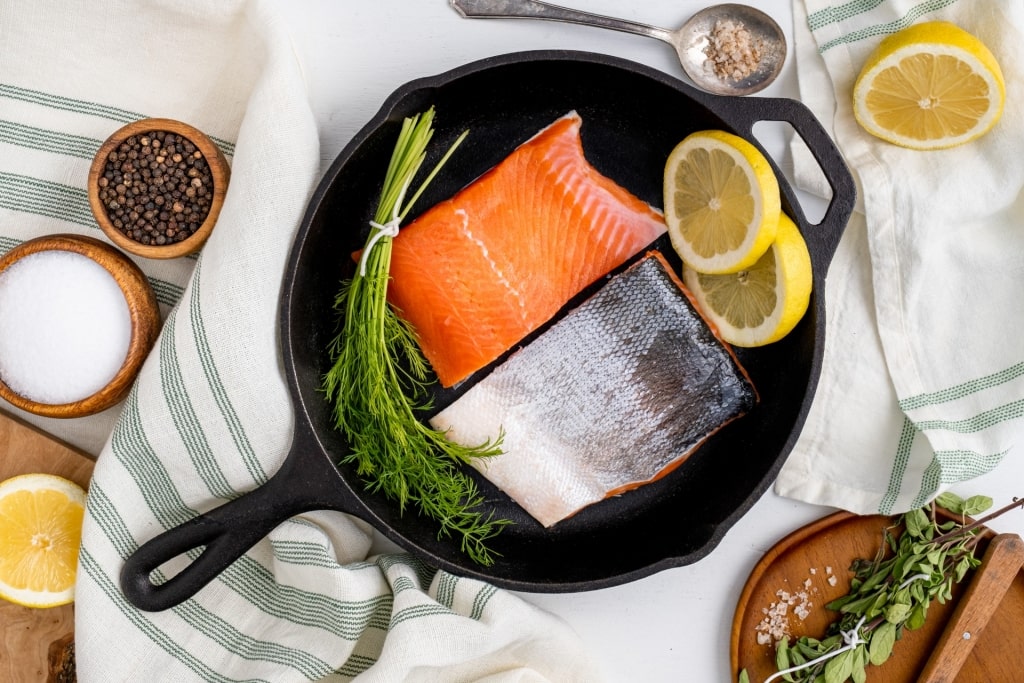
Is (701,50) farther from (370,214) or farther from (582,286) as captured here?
(370,214)

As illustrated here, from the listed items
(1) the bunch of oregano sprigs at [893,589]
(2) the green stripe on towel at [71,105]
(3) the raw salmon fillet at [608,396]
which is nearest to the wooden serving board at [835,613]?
(1) the bunch of oregano sprigs at [893,589]

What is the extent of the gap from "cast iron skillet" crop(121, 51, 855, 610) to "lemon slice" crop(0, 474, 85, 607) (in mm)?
328

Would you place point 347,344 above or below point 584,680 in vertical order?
above

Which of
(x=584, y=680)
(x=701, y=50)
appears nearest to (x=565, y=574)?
(x=584, y=680)

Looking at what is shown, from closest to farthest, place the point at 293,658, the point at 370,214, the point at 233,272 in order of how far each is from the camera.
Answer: the point at 233,272 < the point at 293,658 < the point at 370,214

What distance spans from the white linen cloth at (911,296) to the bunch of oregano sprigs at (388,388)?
0.91 meters

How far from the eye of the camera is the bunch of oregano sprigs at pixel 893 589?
83.4 inches

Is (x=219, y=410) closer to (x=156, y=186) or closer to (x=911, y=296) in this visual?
(x=156, y=186)

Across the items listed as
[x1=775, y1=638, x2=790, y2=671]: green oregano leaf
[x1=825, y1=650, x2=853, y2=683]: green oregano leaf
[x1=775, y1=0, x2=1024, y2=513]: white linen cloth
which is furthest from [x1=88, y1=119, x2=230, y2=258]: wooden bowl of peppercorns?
[x1=825, y1=650, x2=853, y2=683]: green oregano leaf

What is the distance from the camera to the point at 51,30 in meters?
2.12

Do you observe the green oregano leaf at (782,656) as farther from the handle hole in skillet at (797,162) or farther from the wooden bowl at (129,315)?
the wooden bowl at (129,315)

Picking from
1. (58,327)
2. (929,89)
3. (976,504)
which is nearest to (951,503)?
(976,504)

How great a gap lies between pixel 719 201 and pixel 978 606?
1272 millimetres

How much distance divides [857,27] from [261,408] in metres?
1.82
